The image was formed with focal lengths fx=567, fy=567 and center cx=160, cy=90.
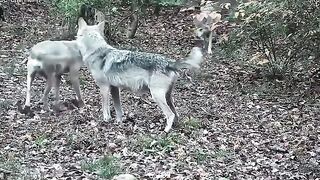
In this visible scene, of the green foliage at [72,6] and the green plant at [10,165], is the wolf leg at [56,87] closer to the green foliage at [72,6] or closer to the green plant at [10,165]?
the green plant at [10,165]

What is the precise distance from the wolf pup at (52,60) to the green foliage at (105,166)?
8.53 ft

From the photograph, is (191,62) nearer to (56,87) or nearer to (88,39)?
(88,39)

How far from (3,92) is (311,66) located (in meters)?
5.77

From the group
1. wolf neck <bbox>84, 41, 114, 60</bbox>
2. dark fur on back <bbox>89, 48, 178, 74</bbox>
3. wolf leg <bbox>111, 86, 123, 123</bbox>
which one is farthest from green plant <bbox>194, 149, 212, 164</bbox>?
wolf neck <bbox>84, 41, 114, 60</bbox>

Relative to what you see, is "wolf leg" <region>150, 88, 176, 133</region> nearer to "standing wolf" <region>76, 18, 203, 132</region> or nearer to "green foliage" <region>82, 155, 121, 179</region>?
"standing wolf" <region>76, 18, 203, 132</region>

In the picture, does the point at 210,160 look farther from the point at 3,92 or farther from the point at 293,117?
the point at 3,92

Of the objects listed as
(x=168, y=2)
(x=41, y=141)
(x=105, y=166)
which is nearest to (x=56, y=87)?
(x=41, y=141)

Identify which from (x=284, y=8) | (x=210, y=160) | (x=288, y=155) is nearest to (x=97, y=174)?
(x=210, y=160)

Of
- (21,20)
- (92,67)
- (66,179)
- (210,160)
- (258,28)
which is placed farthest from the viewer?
(21,20)

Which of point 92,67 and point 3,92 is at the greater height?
point 92,67

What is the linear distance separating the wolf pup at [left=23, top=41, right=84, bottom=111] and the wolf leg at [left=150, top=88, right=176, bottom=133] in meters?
1.45

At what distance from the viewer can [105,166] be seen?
6.12 m

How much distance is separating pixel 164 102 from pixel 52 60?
6.19 feet

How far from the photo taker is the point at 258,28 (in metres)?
10.7
